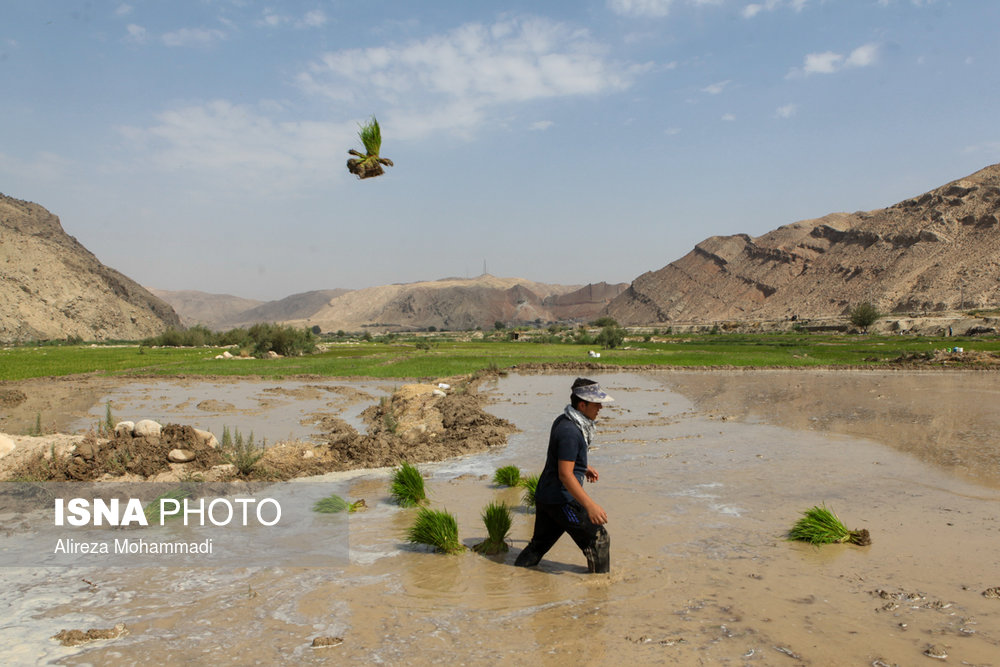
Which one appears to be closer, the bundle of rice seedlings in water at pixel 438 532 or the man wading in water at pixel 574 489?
the man wading in water at pixel 574 489

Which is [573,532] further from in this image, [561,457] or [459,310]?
[459,310]

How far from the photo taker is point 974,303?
74.6 m

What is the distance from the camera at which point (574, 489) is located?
5441 mm

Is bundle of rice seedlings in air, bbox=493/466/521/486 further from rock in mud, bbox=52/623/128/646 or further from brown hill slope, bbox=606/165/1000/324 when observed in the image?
brown hill slope, bbox=606/165/1000/324

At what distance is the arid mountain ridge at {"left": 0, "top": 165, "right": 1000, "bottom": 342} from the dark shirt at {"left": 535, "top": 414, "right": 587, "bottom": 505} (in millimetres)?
73123

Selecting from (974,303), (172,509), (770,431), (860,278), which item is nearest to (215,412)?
(172,509)

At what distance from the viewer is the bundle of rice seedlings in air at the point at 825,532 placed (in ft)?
21.3

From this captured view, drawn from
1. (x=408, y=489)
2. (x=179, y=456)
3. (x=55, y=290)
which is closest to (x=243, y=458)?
(x=179, y=456)

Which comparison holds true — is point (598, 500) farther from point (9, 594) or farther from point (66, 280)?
point (66, 280)

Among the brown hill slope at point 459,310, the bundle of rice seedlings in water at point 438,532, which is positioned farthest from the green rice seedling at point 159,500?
the brown hill slope at point 459,310

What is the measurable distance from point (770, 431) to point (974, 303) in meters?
77.2

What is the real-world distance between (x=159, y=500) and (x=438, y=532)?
12.3 feet

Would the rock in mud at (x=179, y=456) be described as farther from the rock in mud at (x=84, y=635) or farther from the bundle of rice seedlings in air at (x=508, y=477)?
the rock in mud at (x=84, y=635)

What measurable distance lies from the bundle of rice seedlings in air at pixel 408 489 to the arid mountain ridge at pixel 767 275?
72010mm
